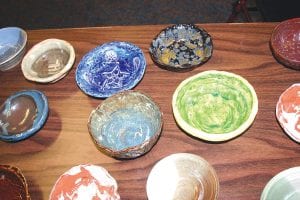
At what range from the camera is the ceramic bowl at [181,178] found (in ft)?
3.51

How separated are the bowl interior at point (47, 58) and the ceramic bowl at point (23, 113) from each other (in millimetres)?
140

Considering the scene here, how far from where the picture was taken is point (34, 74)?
1.47 meters

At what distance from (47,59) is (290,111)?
1157 mm

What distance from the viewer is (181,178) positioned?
1.12 meters

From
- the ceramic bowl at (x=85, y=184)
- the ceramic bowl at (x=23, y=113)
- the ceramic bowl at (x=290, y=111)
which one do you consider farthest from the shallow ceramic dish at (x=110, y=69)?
the ceramic bowl at (x=290, y=111)

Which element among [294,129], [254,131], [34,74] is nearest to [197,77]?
[254,131]

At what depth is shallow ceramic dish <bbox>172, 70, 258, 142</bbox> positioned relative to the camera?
3.79 ft

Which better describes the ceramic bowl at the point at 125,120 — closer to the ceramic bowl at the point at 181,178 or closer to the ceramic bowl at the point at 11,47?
the ceramic bowl at the point at 181,178

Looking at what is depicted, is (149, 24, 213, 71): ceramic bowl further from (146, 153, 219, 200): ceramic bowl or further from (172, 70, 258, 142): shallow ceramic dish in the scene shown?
(146, 153, 219, 200): ceramic bowl

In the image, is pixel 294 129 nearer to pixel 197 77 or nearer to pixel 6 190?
pixel 197 77

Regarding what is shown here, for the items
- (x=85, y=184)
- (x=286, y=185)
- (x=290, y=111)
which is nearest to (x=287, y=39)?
(x=290, y=111)

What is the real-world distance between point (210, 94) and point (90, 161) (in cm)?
57

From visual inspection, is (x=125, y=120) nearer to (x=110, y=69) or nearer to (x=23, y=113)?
(x=110, y=69)

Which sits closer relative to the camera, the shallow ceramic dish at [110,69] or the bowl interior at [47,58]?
the shallow ceramic dish at [110,69]
